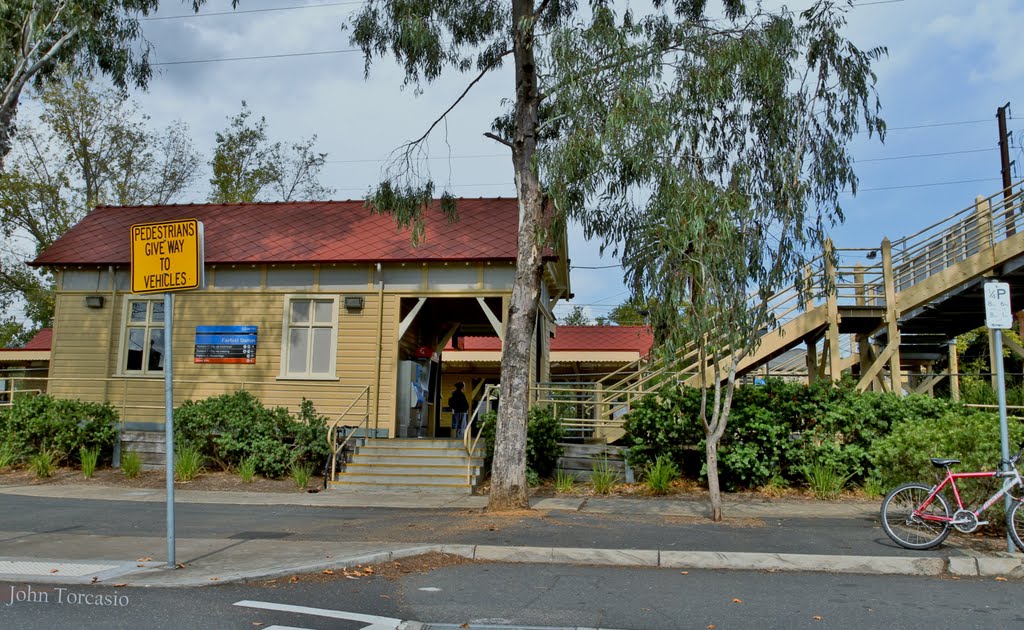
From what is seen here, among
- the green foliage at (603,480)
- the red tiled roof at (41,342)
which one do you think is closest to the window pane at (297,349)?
the green foliage at (603,480)

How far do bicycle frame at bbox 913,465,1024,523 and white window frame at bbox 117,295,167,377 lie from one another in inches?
589

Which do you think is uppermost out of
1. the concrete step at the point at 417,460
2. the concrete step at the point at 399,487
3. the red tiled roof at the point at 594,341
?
the red tiled roof at the point at 594,341

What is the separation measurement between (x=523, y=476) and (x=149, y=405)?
9811 millimetres

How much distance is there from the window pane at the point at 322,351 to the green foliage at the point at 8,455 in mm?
6006

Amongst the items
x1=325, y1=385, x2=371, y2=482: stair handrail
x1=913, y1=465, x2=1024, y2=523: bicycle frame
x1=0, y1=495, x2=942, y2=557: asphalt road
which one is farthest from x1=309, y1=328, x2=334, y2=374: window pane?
x1=913, y1=465, x2=1024, y2=523: bicycle frame

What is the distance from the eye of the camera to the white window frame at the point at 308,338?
16.5 metres

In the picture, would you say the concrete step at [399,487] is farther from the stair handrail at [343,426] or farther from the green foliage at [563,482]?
the green foliage at [563,482]

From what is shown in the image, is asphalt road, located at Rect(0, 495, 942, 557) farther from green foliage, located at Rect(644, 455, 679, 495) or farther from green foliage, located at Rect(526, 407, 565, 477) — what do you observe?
green foliage, located at Rect(526, 407, 565, 477)

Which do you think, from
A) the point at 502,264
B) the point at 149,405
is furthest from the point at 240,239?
the point at 502,264

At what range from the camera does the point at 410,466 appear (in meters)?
14.6

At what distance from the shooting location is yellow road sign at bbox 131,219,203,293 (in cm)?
686

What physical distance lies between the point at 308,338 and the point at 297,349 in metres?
0.33

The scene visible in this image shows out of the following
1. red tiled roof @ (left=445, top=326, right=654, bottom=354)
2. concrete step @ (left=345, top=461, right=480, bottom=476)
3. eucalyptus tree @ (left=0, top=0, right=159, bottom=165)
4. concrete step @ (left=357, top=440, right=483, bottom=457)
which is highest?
eucalyptus tree @ (left=0, top=0, right=159, bottom=165)

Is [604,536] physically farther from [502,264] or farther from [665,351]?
[502,264]
